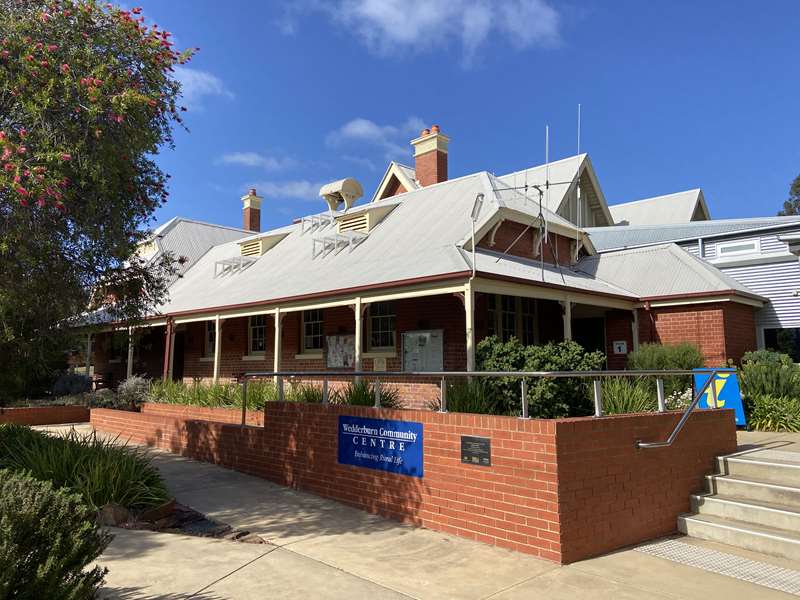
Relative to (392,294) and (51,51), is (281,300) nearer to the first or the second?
(392,294)

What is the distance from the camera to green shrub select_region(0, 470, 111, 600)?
351 centimetres

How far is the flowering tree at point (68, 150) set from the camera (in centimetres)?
688

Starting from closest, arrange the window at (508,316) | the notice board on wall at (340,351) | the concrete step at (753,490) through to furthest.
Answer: the concrete step at (753,490), the window at (508,316), the notice board on wall at (340,351)

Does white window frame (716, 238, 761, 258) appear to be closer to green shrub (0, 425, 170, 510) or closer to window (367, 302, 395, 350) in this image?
window (367, 302, 395, 350)

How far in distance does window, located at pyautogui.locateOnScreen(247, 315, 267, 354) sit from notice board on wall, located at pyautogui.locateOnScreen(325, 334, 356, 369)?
3023 millimetres

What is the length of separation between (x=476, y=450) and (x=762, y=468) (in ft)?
11.7

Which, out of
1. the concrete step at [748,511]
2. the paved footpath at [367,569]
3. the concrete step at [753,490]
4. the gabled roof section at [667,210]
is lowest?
the paved footpath at [367,569]

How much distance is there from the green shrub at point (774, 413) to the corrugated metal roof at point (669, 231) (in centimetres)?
680

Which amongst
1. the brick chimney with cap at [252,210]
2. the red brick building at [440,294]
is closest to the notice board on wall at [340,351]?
the red brick building at [440,294]

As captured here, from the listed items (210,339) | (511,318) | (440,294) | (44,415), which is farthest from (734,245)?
(44,415)

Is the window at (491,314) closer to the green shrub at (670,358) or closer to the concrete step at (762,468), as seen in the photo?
the green shrub at (670,358)

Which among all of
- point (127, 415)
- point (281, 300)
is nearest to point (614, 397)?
point (281, 300)

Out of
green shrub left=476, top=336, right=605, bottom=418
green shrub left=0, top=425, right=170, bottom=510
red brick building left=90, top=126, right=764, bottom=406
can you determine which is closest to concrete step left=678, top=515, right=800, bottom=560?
green shrub left=476, top=336, right=605, bottom=418

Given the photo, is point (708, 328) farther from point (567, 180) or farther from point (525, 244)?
point (567, 180)
